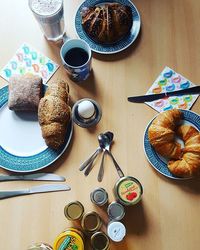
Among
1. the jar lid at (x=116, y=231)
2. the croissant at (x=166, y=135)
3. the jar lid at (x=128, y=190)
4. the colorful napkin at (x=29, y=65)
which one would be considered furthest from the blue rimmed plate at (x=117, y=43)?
the jar lid at (x=116, y=231)

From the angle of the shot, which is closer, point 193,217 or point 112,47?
point 193,217

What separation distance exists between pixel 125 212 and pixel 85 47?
18.6 inches

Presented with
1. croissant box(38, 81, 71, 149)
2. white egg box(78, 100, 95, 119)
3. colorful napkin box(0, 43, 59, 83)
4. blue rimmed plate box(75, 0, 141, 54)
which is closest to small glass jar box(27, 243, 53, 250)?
croissant box(38, 81, 71, 149)

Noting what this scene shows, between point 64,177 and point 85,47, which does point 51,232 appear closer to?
point 64,177

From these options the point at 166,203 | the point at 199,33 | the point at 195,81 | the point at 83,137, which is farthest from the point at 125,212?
the point at 199,33

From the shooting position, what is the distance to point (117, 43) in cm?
106

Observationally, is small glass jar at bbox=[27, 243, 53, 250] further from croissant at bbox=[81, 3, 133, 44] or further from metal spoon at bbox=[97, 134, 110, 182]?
croissant at bbox=[81, 3, 133, 44]

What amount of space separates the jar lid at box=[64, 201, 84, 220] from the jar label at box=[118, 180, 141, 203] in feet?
0.36

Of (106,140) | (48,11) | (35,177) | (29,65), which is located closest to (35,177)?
(35,177)

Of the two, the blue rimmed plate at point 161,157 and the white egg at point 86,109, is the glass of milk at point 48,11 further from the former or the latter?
the blue rimmed plate at point 161,157

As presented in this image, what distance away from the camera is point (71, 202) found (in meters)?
0.91

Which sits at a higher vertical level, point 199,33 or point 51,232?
point 199,33

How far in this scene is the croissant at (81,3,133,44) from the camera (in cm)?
101

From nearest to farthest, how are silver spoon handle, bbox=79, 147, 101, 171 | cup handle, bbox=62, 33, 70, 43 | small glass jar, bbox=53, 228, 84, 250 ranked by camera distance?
small glass jar, bbox=53, 228, 84, 250 < silver spoon handle, bbox=79, 147, 101, 171 < cup handle, bbox=62, 33, 70, 43
